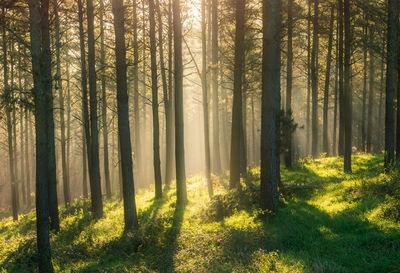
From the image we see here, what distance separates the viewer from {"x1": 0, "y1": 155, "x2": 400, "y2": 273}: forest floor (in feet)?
19.1

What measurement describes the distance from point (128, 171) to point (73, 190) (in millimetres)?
46190

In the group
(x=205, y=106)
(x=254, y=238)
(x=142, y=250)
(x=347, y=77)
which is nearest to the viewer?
(x=254, y=238)

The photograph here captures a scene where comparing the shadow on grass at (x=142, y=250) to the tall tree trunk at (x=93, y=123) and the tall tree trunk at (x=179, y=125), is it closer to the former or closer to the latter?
the tall tree trunk at (x=179, y=125)

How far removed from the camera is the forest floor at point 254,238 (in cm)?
581

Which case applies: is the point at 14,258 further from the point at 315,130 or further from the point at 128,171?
the point at 315,130

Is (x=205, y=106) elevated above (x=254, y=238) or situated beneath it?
elevated above

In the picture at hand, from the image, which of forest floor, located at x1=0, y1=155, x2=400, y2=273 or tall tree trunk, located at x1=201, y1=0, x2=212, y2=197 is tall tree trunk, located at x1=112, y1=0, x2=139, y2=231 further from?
tall tree trunk, located at x1=201, y1=0, x2=212, y2=197

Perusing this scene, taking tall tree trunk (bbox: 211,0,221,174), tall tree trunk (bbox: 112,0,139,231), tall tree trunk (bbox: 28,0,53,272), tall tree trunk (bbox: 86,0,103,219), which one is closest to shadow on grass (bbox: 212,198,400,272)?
tall tree trunk (bbox: 112,0,139,231)

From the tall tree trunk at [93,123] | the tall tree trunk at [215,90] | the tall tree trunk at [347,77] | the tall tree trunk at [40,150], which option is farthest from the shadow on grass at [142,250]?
the tall tree trunk at [215,90]

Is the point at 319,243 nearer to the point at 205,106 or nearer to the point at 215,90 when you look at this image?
the point at 205,106

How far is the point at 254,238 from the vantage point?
277 inches

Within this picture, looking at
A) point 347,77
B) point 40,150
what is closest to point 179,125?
point 40,150

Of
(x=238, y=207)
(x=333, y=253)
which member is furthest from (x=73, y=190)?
(x=333, y=253)

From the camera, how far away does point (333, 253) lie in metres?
5.91
